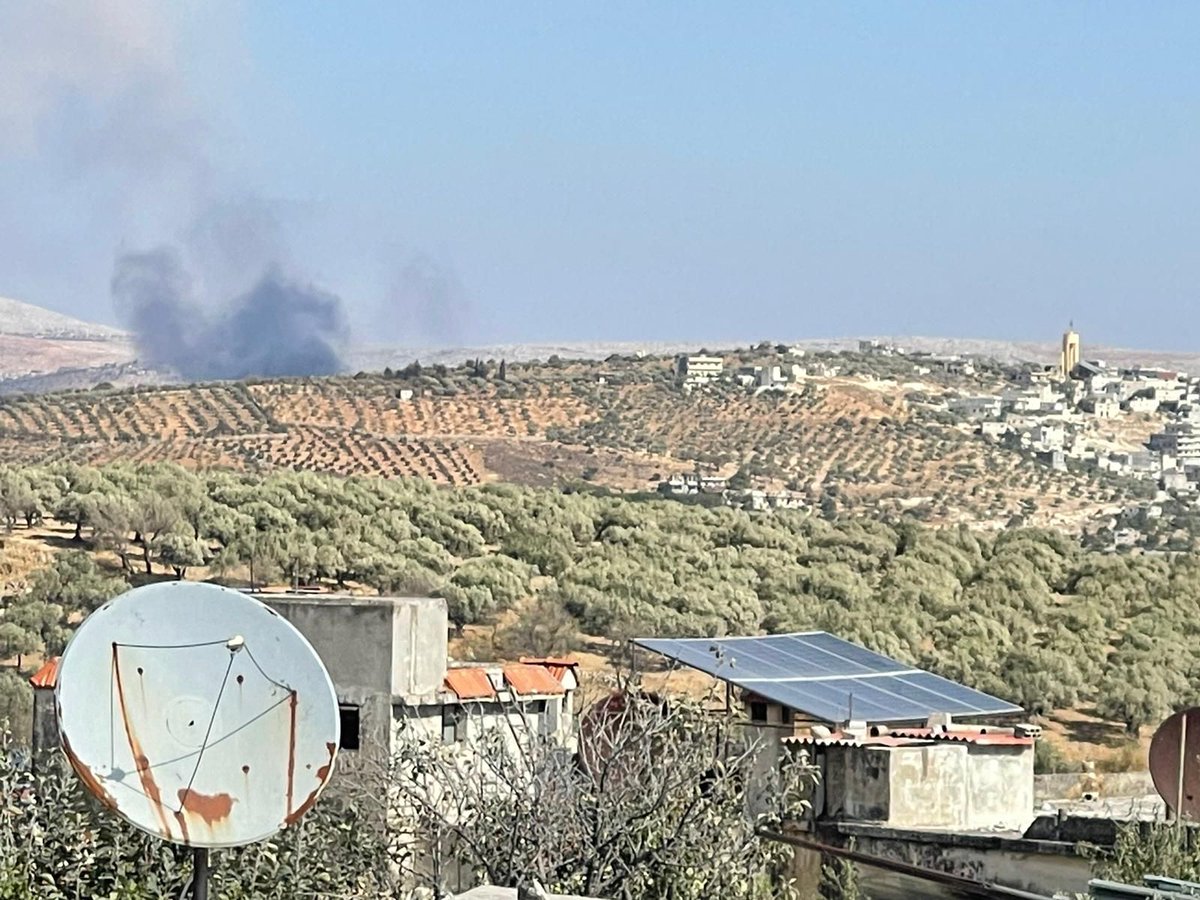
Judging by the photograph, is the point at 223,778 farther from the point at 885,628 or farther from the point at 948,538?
the point at 948,538

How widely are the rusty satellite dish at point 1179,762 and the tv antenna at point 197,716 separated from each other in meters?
8.35

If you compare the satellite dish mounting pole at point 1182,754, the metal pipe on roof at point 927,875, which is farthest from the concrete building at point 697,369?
the satellite dish mounting pole at point 1182,754

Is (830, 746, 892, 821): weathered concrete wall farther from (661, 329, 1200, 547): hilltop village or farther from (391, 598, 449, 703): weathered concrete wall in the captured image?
(661, 329, 1200, 547): hilltop village

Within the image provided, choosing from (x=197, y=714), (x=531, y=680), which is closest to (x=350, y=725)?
(x=531, y=680)

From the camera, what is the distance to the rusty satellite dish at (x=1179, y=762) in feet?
49.7

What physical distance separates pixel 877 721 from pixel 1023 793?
1.32 m

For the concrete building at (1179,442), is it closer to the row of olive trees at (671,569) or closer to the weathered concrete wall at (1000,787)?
the row of olive trees at (671,569)

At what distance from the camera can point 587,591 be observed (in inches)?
1620

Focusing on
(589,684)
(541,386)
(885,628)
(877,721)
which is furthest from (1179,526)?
(877,721)

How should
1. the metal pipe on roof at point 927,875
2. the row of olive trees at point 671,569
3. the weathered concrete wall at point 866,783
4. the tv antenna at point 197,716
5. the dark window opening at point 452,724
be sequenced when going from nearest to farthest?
the tv antenna at point 197,716, the metal pipe on roof at point 927,875, the dark window opening at point 452,724, the weathered concrete wall at point 866,783, the row of olive trees at point 671,569

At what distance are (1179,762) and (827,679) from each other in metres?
6.04

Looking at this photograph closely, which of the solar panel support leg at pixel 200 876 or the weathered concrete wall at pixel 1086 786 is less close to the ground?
the weathered concrete wall at pixel 1086 786

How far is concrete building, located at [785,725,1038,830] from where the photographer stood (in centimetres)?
1806

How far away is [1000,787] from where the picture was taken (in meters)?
19.0
